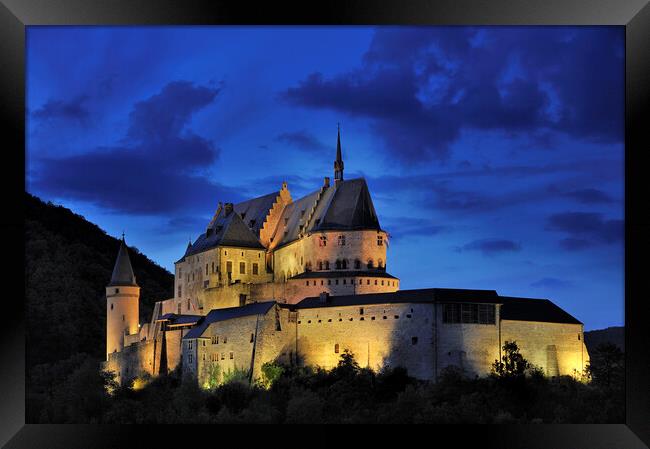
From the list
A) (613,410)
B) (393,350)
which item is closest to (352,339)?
(393,350)

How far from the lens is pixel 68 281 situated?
78812mm

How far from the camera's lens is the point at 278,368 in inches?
1700

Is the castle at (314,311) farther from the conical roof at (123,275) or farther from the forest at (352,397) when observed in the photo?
the forest at (352,397)

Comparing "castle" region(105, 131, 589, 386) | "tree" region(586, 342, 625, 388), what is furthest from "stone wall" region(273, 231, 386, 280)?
"tree" region(586, 342, 625, 388)

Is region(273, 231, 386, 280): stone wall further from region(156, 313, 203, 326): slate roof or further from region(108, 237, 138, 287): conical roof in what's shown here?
region(108, 237, 138, 287): conical roof

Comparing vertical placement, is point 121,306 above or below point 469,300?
above

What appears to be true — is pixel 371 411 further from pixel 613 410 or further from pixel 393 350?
pixel 613 410

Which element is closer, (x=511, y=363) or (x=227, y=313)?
(x=511, y=363)

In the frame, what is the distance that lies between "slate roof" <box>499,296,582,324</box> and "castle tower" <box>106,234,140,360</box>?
18715 millimetres

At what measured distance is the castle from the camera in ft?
139

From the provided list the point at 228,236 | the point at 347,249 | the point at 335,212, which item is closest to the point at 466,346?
the point at 347,249

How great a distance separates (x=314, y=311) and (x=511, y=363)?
8069 millimetres

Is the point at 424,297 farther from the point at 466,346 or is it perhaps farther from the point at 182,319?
the point at 182,319

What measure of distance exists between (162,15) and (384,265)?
33.9 meters
